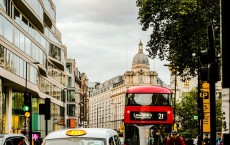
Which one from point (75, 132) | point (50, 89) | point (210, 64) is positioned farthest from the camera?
point (50, 89)

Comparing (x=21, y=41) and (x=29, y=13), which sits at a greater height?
(x=29, y=13)

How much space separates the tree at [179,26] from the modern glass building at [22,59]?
10.3 meters

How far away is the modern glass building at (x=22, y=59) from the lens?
45225 mm

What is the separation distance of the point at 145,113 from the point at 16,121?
2898cm

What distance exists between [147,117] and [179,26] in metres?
8.95

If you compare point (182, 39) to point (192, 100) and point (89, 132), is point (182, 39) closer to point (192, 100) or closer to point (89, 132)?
point (89, 132)

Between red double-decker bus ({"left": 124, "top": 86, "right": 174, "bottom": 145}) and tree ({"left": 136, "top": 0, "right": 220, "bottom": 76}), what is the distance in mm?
6269

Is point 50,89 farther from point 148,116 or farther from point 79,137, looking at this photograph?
point 79,137

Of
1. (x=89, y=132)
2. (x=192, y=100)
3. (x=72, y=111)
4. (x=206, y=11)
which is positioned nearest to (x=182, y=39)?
(x=206, y=11)

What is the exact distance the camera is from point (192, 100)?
9925 centimetres

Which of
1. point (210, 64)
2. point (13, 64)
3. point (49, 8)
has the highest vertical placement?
point (49, 8)

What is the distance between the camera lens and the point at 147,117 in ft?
97.0

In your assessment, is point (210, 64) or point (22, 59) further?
point (22, 59)

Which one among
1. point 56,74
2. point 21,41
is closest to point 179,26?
point 21,41
